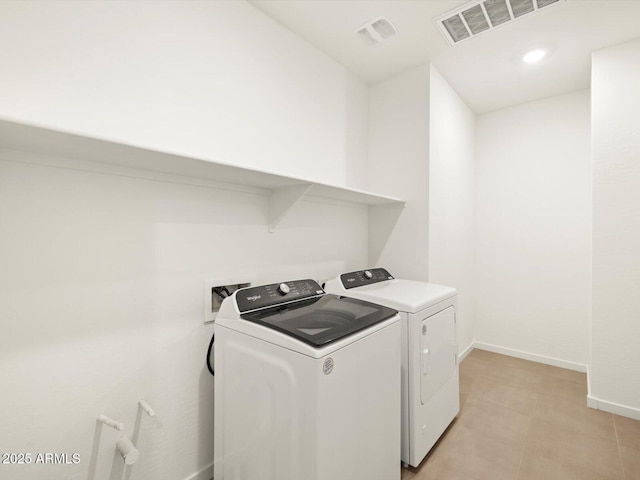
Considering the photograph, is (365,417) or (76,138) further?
(365,417)

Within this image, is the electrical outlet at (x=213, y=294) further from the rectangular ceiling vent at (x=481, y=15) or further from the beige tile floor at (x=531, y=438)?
the rectangular ceiling vent at (x=481, y=15)

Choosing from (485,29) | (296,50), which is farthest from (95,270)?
(485,29)

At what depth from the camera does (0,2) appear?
0.95m

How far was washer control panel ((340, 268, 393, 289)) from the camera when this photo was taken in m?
1.93

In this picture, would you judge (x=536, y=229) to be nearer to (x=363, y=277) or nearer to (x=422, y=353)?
(x=363, y=277)

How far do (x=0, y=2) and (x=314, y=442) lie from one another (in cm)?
180

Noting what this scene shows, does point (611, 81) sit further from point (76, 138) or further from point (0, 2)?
point (0, 2)

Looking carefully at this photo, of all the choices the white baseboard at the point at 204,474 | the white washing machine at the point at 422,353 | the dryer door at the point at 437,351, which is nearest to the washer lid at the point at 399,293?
the white washing machine at the point at 422,353

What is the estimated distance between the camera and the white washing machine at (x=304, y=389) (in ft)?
3.19

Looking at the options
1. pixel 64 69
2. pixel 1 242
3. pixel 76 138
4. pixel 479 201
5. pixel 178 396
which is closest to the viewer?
pixel 76 138

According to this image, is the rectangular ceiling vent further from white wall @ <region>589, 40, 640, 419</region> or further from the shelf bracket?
the shelf bracket

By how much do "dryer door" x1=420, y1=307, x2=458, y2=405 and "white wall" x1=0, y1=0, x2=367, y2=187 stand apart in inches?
50.8

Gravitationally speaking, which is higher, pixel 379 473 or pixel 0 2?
pixel 0 2

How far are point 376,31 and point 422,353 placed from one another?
83.0 inches
